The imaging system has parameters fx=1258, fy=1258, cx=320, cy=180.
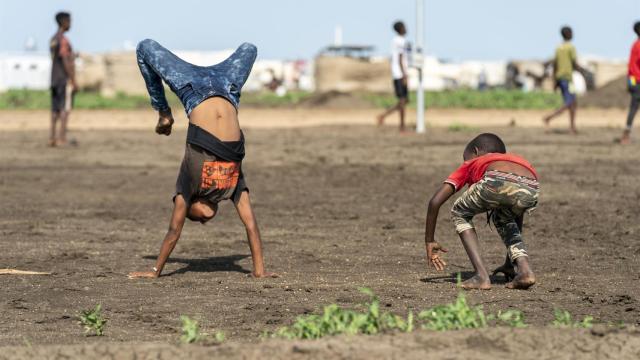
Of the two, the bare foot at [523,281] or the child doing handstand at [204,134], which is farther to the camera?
the child doing handstand at [204,134]

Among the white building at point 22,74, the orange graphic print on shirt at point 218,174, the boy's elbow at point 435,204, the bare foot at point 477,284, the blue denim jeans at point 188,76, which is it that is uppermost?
the blue denim jeans at point 188,76

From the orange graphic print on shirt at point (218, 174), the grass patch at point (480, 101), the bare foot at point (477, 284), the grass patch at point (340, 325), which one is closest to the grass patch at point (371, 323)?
the grass patch at point (340, 325)

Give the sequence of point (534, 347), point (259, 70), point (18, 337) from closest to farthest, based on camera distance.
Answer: point (534, 347) < point (18, 337) < point (259, 70)

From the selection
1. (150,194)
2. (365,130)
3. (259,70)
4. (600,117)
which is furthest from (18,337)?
(259,70)

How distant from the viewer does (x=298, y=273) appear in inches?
353

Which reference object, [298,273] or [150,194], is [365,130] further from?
[298,273]

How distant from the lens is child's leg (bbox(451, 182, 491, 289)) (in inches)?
313

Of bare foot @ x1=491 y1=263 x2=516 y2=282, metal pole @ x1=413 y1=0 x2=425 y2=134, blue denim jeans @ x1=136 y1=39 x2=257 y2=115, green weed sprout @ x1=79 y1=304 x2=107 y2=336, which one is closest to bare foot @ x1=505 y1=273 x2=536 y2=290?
bare foot @ x1=491 y1=263 x2=516 y2=282

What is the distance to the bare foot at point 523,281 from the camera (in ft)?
26.0

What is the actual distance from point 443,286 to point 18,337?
2.86 metres

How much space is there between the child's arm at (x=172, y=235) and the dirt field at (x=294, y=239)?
16 cm

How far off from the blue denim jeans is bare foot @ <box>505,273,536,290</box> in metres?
2.23

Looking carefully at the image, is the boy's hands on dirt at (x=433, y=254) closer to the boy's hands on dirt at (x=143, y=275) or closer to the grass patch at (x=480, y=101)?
the boy's hands on dirt at (x=143, y=275)

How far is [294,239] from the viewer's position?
11.0m
